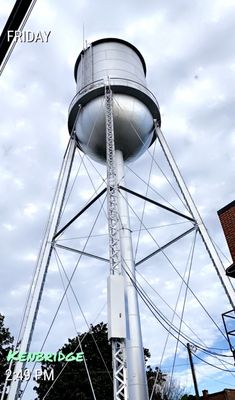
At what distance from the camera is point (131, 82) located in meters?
13.0

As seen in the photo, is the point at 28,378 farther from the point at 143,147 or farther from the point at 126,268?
the point at 143,147

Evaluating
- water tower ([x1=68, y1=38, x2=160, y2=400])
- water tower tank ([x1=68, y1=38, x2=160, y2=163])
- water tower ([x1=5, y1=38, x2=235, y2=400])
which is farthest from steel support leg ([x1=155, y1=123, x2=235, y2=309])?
water tower ([x1=68, y1=38, x2=160, y2=400])

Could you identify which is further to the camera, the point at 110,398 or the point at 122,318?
the point at 110,398

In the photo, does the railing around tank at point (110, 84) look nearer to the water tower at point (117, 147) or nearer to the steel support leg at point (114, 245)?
the water tower at point (117, 147)

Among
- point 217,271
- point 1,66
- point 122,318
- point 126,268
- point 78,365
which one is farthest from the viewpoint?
point 78,365

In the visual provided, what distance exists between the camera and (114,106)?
12.6 m

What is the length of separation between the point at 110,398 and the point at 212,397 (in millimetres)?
6394

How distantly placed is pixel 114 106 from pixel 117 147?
1480 millimetres

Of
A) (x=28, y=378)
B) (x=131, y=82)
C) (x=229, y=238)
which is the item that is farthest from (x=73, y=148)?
(x=28, y=378)

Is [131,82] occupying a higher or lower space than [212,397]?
higher

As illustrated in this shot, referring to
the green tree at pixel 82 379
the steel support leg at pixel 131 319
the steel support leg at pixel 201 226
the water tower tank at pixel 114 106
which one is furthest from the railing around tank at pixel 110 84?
the green tree at pixel 82 379

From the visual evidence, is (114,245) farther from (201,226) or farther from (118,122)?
(118,122)

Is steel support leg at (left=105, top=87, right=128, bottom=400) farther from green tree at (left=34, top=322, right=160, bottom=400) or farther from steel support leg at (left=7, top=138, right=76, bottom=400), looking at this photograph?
green tree at (left=34, top=322, right=160, bottom=400)

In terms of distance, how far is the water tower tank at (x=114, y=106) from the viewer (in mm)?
12664
